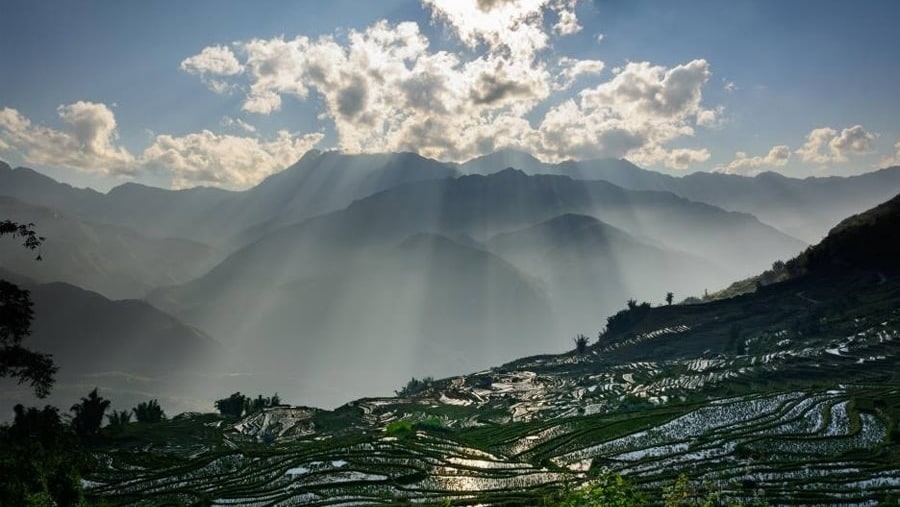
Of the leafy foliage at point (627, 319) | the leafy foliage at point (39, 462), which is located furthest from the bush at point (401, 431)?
the leafy foliage at point (627, 319)

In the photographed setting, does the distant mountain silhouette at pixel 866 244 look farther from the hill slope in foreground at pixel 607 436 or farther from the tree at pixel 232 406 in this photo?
the tree at pixel 232 406

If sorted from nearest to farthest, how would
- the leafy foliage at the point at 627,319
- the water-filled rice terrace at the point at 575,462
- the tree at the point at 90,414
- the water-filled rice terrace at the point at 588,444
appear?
the water-filled rice terrace at the point at 575,462
the water-filled rice terrace at the point at 588,444
the tree at the point at 90,414
the leafy foliage at the point at 627,319

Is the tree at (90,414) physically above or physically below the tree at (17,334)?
below

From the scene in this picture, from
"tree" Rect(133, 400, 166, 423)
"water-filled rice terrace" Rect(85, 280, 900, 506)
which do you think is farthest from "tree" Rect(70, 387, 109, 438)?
"tree" Rect(133, 400, 166, 423)

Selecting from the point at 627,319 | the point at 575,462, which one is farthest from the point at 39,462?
the point at 627,319

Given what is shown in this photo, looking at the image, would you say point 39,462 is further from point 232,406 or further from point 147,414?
point 232,406

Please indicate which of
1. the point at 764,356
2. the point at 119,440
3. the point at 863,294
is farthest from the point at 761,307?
the point at 119,440

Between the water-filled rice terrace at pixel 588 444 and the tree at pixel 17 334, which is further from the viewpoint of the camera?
the water-filled rice terrace at pixel 588 444
